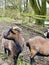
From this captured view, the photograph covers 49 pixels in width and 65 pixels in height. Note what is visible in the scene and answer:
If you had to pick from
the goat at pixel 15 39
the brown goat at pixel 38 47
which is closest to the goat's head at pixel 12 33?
the goat at pixel 15 39

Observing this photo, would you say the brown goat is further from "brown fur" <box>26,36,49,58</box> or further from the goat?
the goat

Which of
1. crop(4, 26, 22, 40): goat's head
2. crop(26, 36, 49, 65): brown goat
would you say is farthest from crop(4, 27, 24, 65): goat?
crop(26, 36, 49, 65): brown goat

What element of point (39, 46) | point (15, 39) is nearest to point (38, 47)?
point (39, 46)

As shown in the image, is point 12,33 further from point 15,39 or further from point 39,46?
point 39,46

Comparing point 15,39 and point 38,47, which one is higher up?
point 15,39

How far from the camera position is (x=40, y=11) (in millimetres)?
7496

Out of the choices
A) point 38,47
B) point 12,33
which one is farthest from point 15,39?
point 38,47

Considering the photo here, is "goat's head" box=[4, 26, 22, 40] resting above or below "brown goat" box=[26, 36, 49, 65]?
above

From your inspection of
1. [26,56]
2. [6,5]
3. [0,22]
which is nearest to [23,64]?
[26,56]

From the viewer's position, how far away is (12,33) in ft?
9.08

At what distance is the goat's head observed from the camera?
2.74 m

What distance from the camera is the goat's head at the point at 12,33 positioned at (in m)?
2.74

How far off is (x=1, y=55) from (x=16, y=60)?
632 mm

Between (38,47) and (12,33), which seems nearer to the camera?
(12,33)
